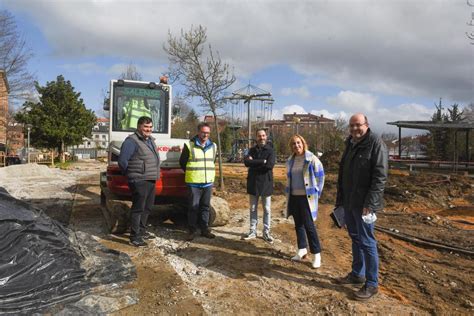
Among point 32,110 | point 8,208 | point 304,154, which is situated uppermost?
point 32,110

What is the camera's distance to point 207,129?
19.7 ft

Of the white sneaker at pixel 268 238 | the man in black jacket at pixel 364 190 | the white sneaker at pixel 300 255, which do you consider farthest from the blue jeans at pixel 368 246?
the white sneaker at pixel 268 238

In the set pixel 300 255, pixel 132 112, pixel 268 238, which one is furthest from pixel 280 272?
pixel 132 112

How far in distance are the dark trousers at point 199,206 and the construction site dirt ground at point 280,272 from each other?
27 cm

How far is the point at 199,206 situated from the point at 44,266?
→ 269 centimetres

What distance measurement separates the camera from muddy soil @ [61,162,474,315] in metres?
3.78

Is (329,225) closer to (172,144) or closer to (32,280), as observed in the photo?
(172,144)

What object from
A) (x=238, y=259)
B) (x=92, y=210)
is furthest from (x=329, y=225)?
(x=92, y=210)

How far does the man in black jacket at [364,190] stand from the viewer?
3781 millimetres

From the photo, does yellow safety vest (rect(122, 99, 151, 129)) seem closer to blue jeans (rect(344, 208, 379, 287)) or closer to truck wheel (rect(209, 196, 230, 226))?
truck wheel (rect(209, 196, 230, 226))

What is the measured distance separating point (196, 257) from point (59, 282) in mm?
1879

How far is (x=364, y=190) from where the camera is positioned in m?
3.93

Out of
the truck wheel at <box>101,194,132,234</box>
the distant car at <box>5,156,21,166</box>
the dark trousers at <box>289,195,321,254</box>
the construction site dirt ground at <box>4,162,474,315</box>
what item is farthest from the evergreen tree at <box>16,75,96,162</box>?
the dark trousers at <box>289,195,321,254</box>

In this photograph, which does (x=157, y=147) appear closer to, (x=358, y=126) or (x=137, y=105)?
(x=137, y=105)
